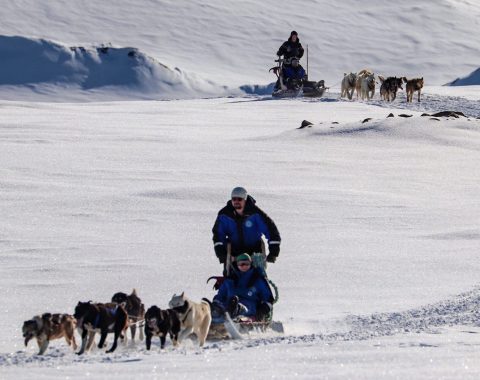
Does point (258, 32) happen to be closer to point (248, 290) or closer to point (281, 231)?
point (281, 231)

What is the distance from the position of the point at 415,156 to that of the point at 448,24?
1519 inches

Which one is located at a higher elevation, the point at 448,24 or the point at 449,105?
the point at 448,24

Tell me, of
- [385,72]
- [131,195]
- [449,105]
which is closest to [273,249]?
[131,195]

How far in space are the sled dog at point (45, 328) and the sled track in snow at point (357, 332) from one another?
9 cm

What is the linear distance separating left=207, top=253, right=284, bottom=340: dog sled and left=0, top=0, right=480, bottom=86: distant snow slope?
114 ft

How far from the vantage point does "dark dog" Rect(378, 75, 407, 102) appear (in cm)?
2752

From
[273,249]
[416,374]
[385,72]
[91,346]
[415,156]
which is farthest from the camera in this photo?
[385,72]

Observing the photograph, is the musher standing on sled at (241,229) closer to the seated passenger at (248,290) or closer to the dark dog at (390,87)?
the seated passenger at (248,290)

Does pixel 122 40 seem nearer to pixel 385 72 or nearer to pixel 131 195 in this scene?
pixel 385 72

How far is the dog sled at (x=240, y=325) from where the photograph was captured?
754cm

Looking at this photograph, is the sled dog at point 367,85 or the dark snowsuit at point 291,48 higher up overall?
the dark snowsuit at point 291,48

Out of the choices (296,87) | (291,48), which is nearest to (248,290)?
(291,48)

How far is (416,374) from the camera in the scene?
223 inches

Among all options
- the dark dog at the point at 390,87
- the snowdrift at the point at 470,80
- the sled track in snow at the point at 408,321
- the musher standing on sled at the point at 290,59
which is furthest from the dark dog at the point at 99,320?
the snowdrift at the point at 470,80
